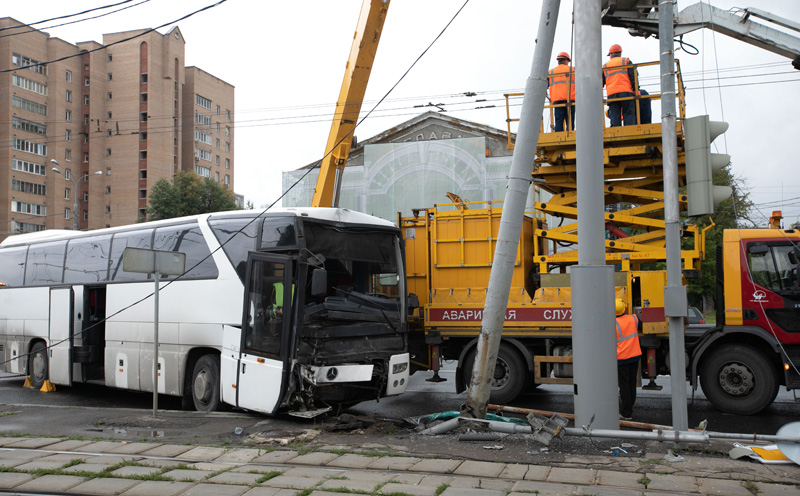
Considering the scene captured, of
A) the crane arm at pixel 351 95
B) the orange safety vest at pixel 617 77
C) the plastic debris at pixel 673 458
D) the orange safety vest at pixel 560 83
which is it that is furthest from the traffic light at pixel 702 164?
the crane arm at pixel 351 95

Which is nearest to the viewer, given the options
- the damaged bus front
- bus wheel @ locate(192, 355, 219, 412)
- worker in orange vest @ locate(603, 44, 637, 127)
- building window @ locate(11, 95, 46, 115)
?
the damaged bus front

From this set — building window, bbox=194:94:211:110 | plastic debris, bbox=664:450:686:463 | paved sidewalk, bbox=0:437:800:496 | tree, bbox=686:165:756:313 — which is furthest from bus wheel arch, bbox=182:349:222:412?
building window, bbox=194:94:211:110

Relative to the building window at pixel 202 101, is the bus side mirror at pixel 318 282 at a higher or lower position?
lower

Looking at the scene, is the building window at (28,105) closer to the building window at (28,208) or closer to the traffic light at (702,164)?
the building window at (28,208)

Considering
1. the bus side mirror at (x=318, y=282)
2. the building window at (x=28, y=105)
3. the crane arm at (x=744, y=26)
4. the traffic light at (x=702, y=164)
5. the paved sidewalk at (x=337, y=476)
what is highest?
the building window at (x=28, y=105)

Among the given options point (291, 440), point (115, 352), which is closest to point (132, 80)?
point (115, 352)

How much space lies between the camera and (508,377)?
10.7 meters

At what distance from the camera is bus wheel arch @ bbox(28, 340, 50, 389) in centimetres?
1344

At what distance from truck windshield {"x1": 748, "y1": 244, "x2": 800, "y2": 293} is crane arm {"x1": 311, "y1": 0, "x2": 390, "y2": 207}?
7.10m

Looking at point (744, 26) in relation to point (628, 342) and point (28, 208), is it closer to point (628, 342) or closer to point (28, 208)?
point (628, 342)

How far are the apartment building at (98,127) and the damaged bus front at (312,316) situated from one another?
2514 inches

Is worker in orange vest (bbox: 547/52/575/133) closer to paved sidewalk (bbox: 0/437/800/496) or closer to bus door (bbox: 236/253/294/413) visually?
bus door (bbox: 236/253/294/413)

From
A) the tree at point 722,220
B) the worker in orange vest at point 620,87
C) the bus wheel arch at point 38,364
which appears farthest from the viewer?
the tree at point 722,220

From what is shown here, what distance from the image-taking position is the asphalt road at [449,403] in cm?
945
